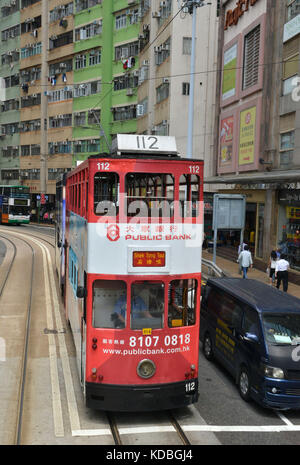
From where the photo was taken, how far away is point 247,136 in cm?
2502

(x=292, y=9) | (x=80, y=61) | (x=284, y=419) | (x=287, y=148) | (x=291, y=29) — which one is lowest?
(x=284, y=419)

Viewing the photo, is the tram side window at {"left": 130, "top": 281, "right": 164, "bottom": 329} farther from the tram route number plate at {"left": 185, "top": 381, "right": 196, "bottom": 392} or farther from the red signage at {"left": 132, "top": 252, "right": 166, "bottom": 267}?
the tram route number plate at {"left": 185, "top": 381, "right": 196, "bottom": 392}

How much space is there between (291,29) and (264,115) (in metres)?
3.83

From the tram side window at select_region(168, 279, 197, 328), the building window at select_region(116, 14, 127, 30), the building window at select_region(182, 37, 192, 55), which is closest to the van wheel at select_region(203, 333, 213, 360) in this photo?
the tram side window at select_region(168, 279, 197, 328)

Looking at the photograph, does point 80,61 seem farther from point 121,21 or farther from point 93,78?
point 121,21

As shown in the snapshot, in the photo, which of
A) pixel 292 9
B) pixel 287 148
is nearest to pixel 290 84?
pixel 287 148

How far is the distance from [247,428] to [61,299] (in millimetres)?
10247

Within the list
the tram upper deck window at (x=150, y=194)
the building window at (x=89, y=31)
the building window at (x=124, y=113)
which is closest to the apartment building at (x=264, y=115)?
the tram upper deck window at (x=150, y=194)

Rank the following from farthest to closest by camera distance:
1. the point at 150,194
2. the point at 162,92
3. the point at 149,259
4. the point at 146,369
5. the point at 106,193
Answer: the point at 162,92
the point at 150,194
the point at 106,193
the point at 146,369
the point at 149,259

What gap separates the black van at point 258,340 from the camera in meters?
8.26
